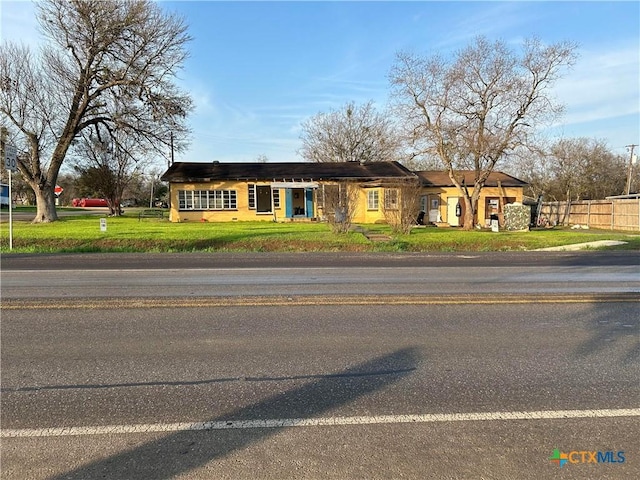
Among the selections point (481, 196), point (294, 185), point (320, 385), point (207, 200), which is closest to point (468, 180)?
point (481, 196)

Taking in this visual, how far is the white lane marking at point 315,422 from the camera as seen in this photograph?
3330mm

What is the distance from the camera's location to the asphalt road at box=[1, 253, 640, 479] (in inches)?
118

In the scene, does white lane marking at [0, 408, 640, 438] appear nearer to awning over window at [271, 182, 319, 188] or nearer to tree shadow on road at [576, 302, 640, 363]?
tree shadow on road at [576, 302, 640, 363]

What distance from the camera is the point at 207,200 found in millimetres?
32375

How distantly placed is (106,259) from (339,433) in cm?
1267

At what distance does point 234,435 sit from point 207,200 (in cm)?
3027

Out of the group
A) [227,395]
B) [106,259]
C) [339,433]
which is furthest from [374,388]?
→ [106,259]

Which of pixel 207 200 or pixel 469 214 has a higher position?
pixel 207 200

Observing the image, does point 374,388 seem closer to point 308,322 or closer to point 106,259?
point 308,322

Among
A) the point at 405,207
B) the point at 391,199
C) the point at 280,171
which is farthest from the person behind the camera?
the point at 280,171

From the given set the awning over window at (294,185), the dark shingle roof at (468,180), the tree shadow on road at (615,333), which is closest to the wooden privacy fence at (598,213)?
the dark shingle roof at (468,180)

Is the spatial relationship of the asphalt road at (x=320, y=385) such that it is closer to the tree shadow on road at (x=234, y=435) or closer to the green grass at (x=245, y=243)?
the tree shadow on road at (x=234, y=435)

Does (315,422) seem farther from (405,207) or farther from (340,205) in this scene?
(405,207)

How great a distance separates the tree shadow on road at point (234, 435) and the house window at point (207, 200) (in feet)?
95.2
